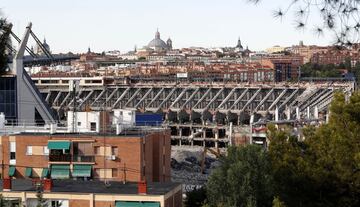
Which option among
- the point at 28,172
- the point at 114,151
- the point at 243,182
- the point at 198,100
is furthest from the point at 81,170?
the point at 198,100

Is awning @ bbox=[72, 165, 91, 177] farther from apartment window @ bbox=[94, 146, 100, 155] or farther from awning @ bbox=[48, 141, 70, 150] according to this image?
awning @ bbox=[48, 141, 70, 150]

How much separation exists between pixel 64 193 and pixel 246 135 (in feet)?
75.0

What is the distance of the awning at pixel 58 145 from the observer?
1706cm

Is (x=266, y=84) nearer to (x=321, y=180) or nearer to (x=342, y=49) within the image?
(x=321, y=180)

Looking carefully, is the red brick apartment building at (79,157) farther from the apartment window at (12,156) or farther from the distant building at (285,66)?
the distant building at (285,66)

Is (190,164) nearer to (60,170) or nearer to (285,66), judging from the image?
(60,170)

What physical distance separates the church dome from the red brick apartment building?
111m

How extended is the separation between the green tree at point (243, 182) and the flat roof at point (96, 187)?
0.91 meters

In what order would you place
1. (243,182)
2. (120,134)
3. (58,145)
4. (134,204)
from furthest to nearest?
(120,134), (58,145), (134,204), (243,182)

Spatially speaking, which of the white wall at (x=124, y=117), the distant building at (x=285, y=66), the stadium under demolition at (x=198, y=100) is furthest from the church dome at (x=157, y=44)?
the white wall at (x=124, y=117)

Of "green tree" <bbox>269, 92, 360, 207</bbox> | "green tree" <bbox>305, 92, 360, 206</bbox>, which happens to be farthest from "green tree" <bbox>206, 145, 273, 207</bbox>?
"green tree" <bbox>305, 92, 360, 206</bbox>

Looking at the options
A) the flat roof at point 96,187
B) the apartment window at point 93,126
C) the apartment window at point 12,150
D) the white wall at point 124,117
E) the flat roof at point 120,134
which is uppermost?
the white wall at point 124,117

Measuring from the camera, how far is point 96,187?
14.2m

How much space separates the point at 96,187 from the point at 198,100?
132 feet
